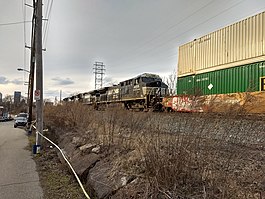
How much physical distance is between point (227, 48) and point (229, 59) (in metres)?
0.85

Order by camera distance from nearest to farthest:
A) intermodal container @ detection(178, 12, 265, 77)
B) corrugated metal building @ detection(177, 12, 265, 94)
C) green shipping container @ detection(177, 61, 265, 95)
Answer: green shipping container @ detection(177, 61, 265, 95) → corrugated metal building @ detection(177, 12, 265, 94) → intermodal container @ detection(178, 12, 265, 77)

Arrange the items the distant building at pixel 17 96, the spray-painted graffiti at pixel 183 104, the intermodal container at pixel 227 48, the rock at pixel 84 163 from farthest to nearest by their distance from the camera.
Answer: the distant building at pixel 17 96, the intermodal container at pixel 227 48, the rock at pixel 84 163, the spray-painted graffiti at pixel 183 104

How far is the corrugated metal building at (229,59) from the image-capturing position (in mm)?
13008

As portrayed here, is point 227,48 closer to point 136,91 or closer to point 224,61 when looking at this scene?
point 224,61

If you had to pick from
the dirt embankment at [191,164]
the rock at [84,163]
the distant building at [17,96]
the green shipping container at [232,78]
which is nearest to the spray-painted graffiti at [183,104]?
the dirt embankment at [191,164]

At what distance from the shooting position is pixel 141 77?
23.0 metres

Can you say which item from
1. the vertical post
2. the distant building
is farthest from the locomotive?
the distant building

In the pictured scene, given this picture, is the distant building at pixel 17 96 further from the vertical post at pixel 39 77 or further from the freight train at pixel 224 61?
the vertical post at pixel 39 77

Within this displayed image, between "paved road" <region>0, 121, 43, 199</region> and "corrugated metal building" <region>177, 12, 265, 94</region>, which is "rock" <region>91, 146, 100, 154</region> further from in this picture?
"corrugated metal building" <region>177, 12, 265, 94</region>

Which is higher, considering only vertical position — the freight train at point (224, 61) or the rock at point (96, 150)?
the freight train at point (224, 61)

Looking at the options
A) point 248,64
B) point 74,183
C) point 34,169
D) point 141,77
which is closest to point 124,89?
point 141,77

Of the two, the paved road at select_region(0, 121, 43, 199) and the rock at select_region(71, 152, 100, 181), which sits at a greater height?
the rock at select_region(71, 152, 100, 181)

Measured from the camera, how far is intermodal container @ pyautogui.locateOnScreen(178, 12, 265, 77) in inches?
520

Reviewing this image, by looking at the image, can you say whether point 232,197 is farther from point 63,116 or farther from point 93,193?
point 63,116
